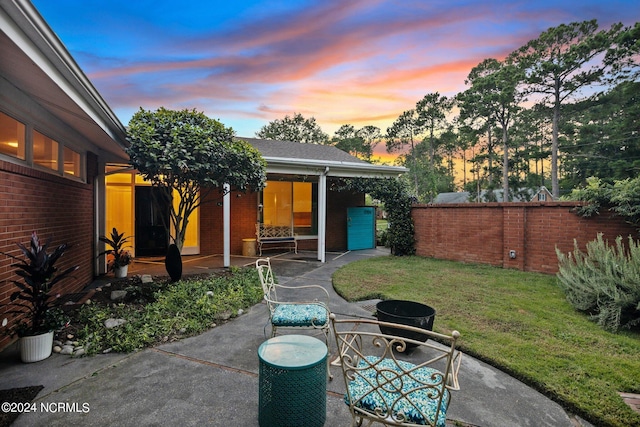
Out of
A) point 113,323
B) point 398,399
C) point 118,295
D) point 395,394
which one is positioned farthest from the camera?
point 118,295

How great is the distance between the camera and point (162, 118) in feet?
15.6

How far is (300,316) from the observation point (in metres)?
2.89

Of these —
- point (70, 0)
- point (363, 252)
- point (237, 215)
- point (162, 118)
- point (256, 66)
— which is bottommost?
point (363, 252)

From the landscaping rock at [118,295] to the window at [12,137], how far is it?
2.27 metres

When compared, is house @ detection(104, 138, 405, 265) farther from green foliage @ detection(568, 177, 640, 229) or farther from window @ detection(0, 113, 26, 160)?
green foliage @ detection(568, 177, 640, 229)

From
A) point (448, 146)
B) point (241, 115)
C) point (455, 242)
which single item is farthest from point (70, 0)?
point (448, 146)

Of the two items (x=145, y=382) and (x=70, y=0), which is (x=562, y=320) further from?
(x=70, y=0)

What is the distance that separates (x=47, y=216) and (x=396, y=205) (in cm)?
859

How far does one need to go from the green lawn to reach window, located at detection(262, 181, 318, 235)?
13.0 ft

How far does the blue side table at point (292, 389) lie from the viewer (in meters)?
1.80

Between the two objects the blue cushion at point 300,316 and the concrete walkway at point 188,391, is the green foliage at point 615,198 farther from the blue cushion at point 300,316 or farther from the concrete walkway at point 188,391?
the blue cushion at point 300,316

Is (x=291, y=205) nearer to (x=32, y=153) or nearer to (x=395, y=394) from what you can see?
(x=32, y=153)

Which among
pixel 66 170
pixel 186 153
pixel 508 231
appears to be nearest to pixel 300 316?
pixel 186 153

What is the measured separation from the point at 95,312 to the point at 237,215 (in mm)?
5825
